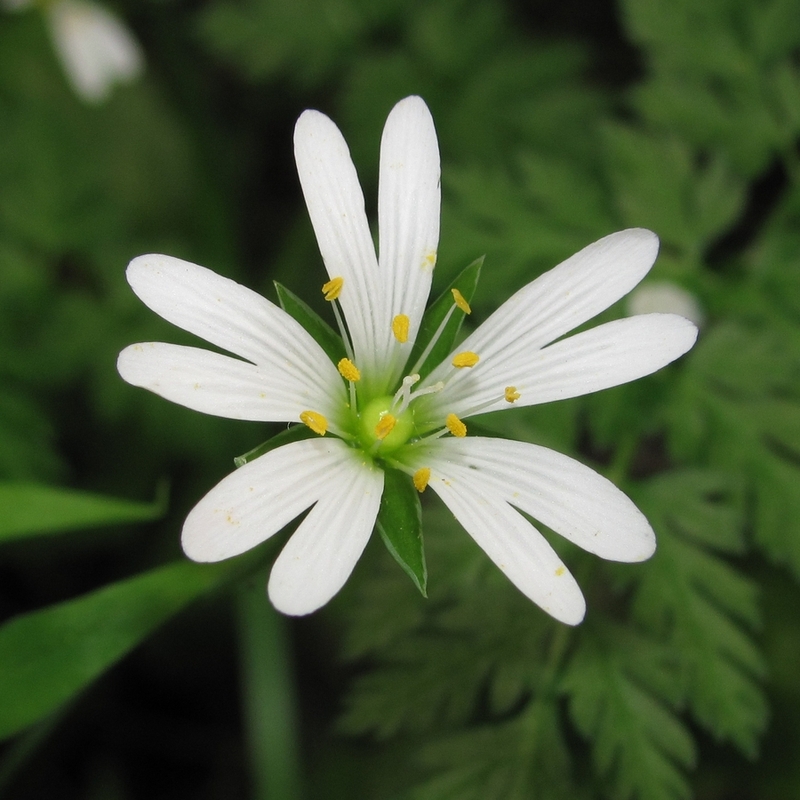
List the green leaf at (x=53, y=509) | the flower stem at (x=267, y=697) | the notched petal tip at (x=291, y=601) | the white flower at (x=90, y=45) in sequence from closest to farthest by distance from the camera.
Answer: the notched petal tip at (x=291, y=601), the green leaf at (x=53, y=509), the flower stem at (x=267, y=697), the white flower at (x=90, y=45)

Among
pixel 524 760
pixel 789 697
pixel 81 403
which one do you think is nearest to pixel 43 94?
pixel 81 403

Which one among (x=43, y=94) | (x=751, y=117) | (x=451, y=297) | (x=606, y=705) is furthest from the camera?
(x=43, y=94)

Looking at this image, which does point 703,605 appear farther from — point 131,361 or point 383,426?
point 131,361

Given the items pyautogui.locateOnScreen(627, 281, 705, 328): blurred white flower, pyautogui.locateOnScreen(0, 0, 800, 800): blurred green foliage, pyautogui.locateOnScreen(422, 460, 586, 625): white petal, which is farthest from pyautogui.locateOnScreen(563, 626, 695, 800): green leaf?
pyautogui.locateOnScreen(627, 281, 705, 328): blurred white flower

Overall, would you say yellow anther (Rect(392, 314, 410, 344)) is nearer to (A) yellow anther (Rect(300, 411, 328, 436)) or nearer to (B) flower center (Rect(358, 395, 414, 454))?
(B) flower center (Rect(358, 395, 414, 454))

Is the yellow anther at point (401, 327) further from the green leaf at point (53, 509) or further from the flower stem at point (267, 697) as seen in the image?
the flower stem at point (267, 697)

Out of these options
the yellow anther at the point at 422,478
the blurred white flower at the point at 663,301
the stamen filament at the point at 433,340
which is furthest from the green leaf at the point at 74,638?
the blurred white flower at the point at 663,301

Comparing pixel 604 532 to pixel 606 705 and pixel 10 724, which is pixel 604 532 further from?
pixel 10 724

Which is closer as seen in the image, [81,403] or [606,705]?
[606,705]
